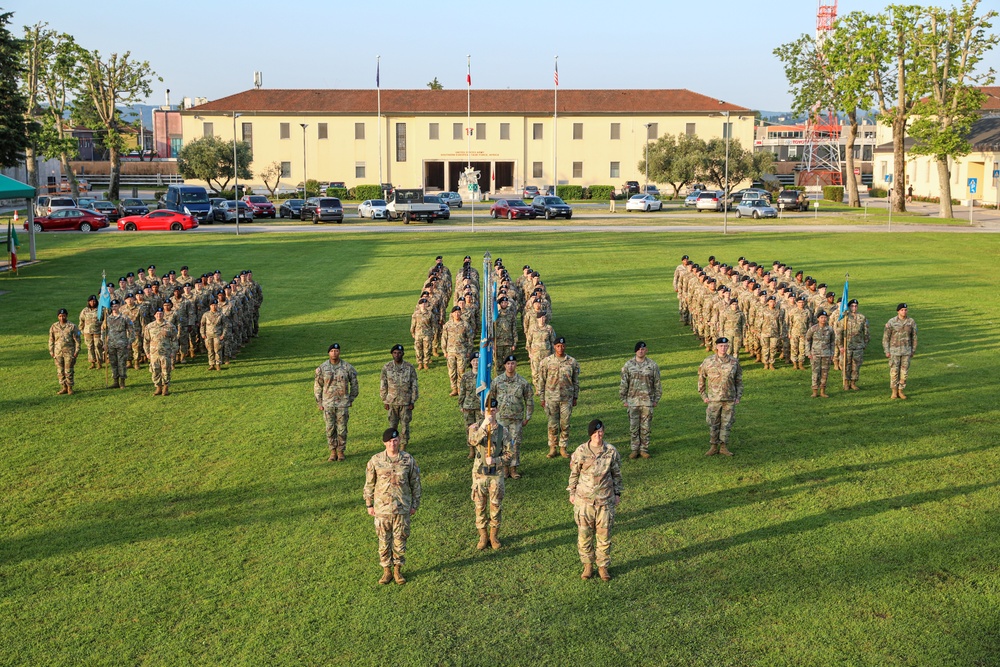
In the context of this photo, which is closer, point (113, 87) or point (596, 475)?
point (596, 475)

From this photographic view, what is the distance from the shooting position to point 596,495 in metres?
9.06

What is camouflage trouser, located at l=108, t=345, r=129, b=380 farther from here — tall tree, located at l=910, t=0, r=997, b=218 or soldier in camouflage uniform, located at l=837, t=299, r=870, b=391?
tall tree, located at l=910, t=0, r=997, b=218

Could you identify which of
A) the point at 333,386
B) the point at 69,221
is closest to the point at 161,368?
the point at 333,386

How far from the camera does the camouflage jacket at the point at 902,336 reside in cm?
1567

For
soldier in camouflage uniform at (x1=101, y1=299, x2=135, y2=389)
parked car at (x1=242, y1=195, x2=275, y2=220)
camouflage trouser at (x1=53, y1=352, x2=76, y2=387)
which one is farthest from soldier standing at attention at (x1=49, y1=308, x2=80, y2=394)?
parked car at (x1=242, y1=195, x2=275, y2=220)

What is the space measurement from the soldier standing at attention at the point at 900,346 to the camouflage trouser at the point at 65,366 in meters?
13.8

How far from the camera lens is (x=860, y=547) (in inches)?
391

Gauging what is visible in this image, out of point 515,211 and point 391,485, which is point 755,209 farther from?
point 391,485

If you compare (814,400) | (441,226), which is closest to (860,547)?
(814,400)

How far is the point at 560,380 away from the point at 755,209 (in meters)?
47.9

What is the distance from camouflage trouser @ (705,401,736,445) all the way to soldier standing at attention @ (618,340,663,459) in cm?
82

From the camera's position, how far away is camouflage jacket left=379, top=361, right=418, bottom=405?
1291 centimetres

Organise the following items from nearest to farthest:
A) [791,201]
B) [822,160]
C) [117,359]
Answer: [117,359] < [791,201] < [822,160]

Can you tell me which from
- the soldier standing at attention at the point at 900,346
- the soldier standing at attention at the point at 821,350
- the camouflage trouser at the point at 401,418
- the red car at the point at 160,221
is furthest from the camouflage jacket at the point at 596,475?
the red car at the point at 160,221
